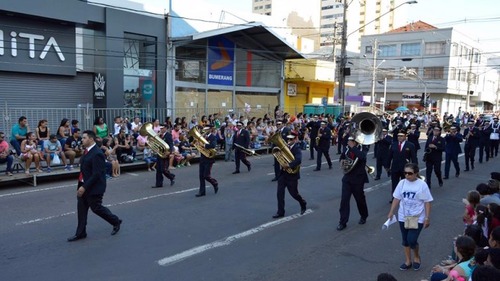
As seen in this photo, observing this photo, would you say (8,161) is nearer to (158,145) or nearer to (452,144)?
(158,145)

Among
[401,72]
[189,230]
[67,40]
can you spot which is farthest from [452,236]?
[401,72]

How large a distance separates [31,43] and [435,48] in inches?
1976

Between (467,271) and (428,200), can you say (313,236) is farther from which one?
(467,271)

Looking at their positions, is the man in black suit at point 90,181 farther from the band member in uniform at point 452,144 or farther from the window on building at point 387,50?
the window on building at point 387,50

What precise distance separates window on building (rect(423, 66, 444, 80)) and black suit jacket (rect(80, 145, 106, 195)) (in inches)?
2166

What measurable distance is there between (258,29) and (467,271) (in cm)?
2193

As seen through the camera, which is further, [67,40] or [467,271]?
[67,40]

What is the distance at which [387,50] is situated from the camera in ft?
193

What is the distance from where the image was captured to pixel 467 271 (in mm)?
3830

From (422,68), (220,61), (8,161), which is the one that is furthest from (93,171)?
(422,68)

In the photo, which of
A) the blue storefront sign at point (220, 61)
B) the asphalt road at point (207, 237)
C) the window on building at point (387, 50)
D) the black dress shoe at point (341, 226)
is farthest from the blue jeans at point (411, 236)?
the window on building at point (387, 50)

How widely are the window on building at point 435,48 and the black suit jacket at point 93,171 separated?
5536cm

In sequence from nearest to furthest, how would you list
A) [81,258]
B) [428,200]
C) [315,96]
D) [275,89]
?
[428,200], [81,258], [275,89], [315,96]

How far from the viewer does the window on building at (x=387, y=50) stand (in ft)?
191
